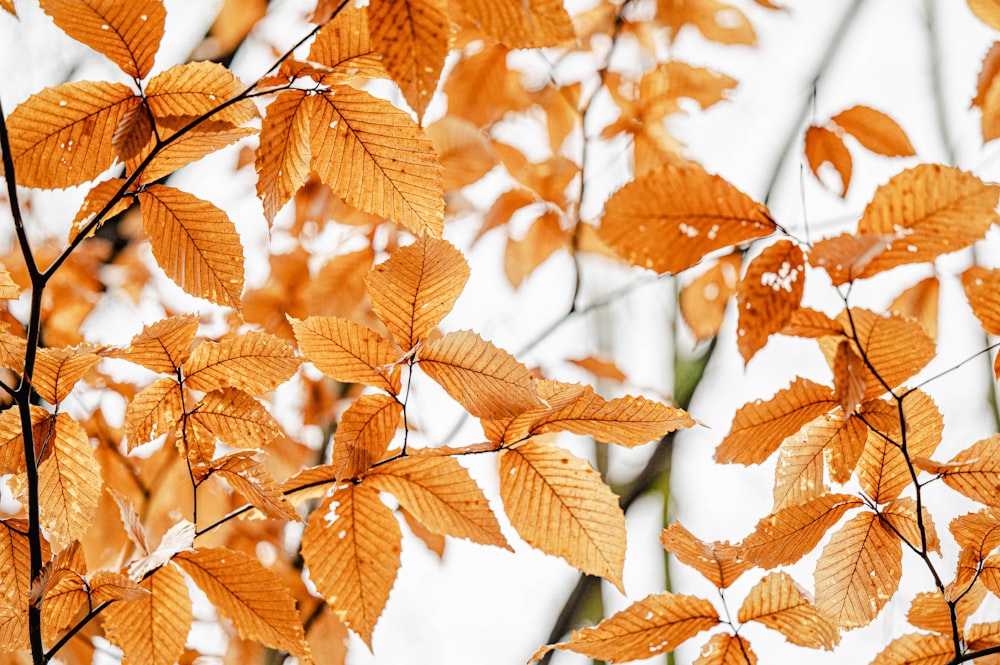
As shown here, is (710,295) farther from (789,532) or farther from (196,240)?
(196,240)

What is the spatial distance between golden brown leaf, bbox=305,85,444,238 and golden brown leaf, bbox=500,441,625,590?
155 mm

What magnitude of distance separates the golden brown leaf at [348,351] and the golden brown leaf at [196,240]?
49mm

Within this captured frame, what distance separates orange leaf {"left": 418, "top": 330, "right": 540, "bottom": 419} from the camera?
1.24ft

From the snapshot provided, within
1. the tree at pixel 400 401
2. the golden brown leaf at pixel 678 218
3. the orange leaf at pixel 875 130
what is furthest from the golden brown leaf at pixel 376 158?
the orange leaf at pixel 875 130

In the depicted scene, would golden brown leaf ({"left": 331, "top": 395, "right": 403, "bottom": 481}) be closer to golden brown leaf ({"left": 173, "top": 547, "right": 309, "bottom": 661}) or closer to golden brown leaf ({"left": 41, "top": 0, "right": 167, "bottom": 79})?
golden brown leaf ({"left": 173, "top": 547, "right": 309, "bottom": 661})

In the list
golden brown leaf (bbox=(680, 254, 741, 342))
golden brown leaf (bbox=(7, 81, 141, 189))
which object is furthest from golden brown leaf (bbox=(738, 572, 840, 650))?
golden brown leaf (bbox=(680, 254, 741, 342))

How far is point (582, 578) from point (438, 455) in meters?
1.14

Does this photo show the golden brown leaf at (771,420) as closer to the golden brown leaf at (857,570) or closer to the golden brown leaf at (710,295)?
the golden brown leaf at (857,570)

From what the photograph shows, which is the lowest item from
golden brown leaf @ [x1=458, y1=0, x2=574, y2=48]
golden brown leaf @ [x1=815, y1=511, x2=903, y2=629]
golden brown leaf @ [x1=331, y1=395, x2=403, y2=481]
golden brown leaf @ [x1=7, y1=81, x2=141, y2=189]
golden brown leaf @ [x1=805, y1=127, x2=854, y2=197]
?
golden brown leaf @ [x1=815, y1=511, x2=903, y2=629]

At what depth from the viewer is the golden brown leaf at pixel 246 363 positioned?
0.43 meters

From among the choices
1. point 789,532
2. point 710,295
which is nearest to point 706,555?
point 789,532

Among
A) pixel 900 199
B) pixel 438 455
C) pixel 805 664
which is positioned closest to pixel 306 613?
pixel 438 455

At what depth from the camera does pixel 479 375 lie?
392 millimetres

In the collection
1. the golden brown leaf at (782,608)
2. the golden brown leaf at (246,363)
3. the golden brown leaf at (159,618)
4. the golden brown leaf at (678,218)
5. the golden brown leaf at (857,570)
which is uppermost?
the golden brown leaf at (678,218)
